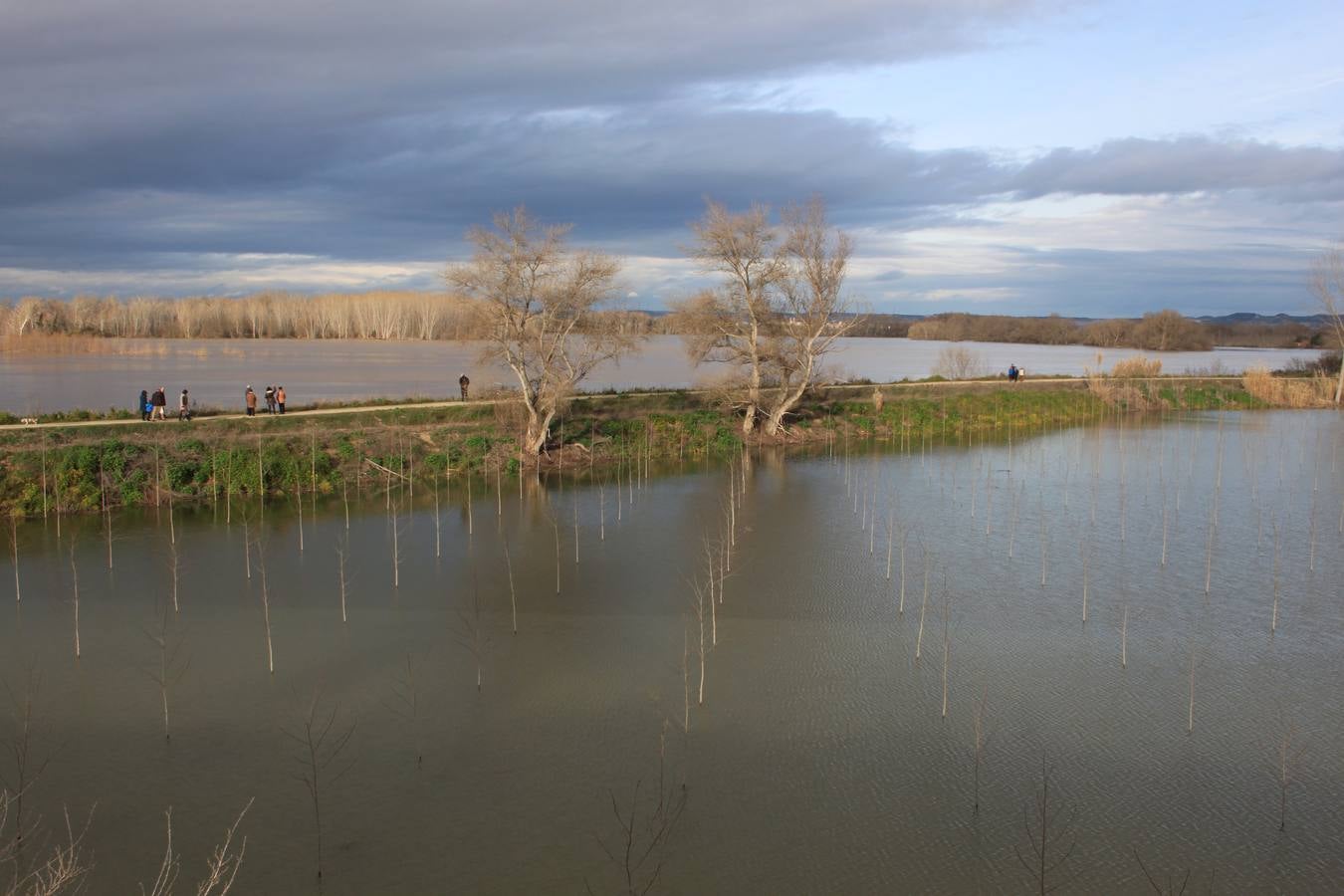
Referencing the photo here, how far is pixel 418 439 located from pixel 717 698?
20165 mm

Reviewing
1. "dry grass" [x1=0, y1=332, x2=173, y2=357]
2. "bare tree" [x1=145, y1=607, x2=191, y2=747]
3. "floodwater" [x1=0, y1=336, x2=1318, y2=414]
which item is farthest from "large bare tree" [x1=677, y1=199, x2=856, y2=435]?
"dry grass" [x1=0, y1=332, x2=173, y2=357]

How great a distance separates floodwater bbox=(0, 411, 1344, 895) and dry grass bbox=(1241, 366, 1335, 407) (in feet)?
95.7

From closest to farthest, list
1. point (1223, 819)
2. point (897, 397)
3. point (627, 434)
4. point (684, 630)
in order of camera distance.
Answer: point (1223, 819) < point (684, 630) < point (627, 434) < point (897, 397)

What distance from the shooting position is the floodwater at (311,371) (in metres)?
38.9

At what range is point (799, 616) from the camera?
15930mm

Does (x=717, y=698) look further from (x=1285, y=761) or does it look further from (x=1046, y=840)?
(x=1285, y=761)

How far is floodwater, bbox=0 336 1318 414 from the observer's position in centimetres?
3893

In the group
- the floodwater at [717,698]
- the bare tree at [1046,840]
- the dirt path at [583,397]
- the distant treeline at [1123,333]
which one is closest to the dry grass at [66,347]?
the dirt path at [583,397]

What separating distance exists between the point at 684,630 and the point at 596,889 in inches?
264

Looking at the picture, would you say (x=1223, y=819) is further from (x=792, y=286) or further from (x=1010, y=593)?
(x=792, y=286)

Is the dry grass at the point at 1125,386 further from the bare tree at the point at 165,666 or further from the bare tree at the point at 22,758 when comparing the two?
the bare tree at the point at 22,758

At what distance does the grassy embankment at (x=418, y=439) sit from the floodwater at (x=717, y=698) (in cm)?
277

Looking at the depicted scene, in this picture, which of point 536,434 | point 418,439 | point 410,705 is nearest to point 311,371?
point 418,439

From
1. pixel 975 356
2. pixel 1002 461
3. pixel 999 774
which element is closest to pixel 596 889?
pixel 999 774
